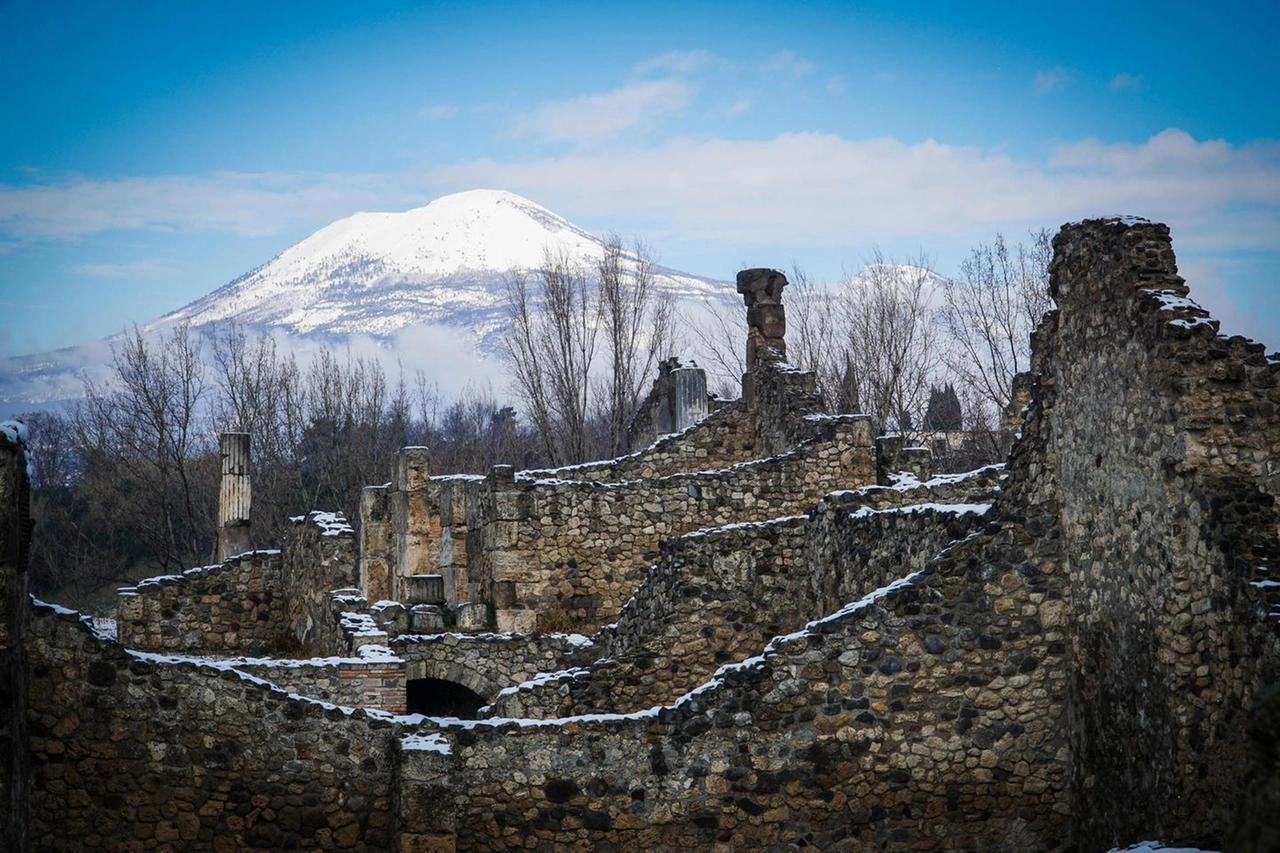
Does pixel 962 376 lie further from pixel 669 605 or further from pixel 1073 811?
pixel 1073 811

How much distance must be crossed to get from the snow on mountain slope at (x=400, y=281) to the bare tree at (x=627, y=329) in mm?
98252

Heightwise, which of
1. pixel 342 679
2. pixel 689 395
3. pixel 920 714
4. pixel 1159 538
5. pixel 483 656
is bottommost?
pixel 483 656

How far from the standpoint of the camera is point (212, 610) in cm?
2344

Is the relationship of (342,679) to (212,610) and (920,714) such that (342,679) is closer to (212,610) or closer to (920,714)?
(212,610)

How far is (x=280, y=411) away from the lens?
174 ft

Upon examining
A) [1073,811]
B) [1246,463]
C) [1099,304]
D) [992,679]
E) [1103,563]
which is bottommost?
[1073,811]

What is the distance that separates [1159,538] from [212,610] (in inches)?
639

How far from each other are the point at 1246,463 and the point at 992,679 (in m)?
2.83

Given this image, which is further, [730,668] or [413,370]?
[413,370]

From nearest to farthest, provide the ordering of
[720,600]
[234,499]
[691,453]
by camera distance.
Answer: [720,600], [691,453], [234,499]

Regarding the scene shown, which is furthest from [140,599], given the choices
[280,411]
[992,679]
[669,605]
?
[280,411]

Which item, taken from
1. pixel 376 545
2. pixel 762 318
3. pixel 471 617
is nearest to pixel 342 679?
pixel 471 617

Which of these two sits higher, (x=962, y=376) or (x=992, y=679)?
(x=962, y=376)

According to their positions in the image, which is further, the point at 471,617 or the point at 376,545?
the point at 376,545
